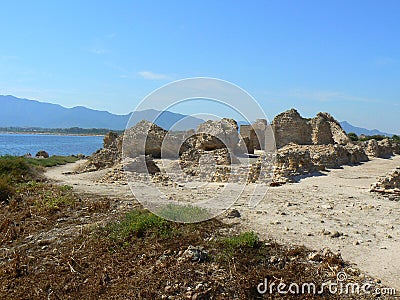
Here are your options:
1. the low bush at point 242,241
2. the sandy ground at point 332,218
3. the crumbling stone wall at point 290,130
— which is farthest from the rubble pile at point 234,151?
the low bush at point 242,241

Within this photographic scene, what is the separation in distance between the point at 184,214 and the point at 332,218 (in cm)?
299

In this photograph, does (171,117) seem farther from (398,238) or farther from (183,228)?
(398,238)

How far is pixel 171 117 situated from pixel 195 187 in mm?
3752

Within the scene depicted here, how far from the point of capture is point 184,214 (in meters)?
7.59

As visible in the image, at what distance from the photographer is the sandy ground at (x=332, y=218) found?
229 inches

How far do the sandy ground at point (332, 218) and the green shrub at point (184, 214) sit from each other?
0.73 m

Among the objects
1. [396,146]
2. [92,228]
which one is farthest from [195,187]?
[396,146]

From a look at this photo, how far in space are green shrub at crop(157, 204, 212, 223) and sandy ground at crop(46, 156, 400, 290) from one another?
0.73 meters

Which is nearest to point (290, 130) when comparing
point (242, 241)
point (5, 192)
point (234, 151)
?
point (234, 151)

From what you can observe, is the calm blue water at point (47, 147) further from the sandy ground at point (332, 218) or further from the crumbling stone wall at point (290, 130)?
the sandy ground at point (332, 218)

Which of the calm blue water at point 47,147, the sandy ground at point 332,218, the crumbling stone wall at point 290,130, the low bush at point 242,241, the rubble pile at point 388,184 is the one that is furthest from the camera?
the calm blue water at point 47,147

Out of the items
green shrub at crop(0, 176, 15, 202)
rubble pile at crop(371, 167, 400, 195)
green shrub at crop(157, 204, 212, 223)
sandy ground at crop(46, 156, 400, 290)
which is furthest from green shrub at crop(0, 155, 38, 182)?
rubble pile at crop(371, 167, 400, 195)

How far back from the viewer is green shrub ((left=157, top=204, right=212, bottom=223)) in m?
7.45

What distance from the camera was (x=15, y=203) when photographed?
9914 millimetres
